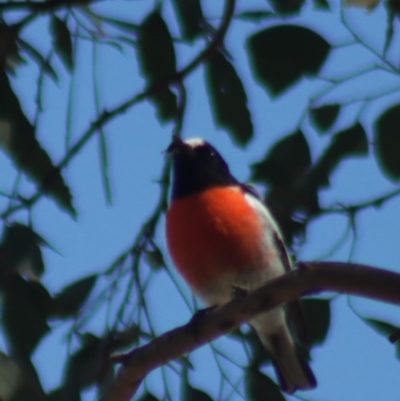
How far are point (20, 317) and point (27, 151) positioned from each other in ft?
1.73

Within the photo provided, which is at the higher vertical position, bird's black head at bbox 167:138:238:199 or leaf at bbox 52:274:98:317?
bird's black head at bbox 167:138:238:199

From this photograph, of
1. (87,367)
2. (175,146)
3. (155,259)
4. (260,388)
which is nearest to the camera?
(87,367)

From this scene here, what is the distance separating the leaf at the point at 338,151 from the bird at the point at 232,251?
0.60m

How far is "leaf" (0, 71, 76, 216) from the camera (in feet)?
7.23

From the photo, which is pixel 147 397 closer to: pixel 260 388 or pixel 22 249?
pixel 260 388

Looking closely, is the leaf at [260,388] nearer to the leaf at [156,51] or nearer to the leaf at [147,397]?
the leaf at [147,397]

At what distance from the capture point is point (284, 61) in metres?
2.00

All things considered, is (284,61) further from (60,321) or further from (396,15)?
(60,321)

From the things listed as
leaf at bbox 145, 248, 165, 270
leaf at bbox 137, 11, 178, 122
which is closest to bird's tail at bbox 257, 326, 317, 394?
leaf at bbox 145, 248, 165, 270

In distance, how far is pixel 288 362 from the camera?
113 inches

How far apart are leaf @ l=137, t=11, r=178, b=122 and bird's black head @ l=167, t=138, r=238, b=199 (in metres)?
0.72

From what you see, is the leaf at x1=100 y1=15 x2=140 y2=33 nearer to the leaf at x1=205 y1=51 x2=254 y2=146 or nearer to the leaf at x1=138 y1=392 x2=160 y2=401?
the leaf at x1=205 y1=51 x2=254 y2=146

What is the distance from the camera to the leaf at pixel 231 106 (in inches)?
85.5

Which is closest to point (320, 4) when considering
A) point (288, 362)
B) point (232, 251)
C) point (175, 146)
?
point (232, 251)
